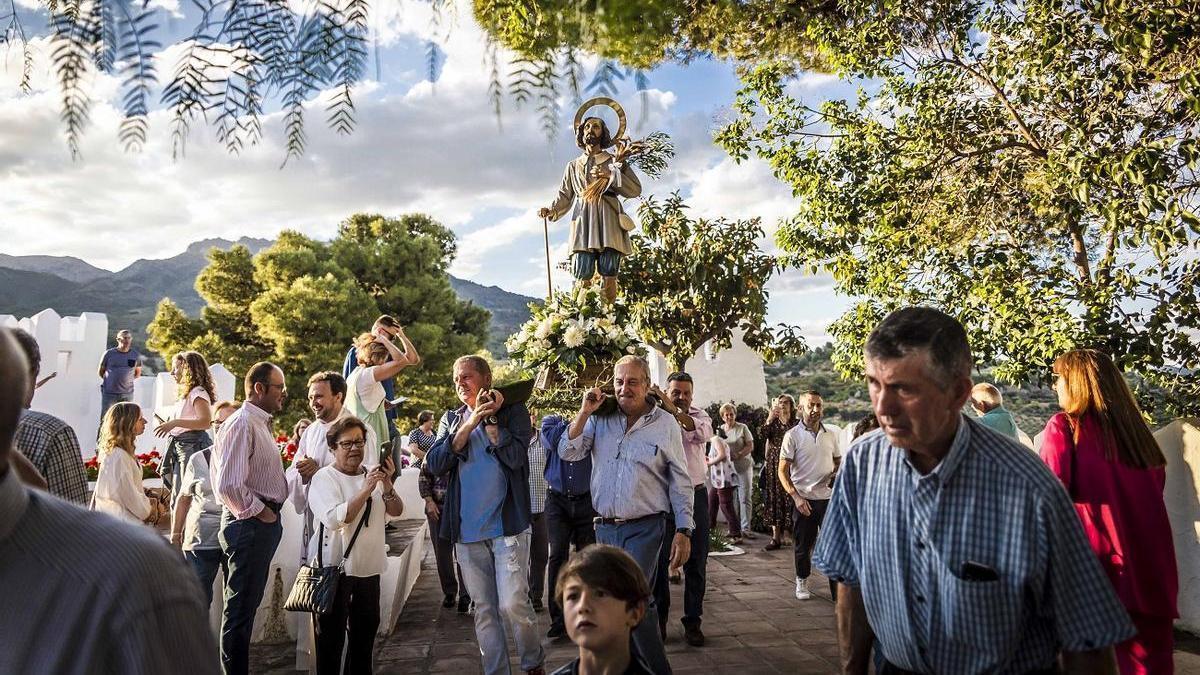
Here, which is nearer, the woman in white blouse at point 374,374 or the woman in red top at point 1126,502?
the woman in red top at point 1126,502

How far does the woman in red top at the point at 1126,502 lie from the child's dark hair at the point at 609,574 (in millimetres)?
1884

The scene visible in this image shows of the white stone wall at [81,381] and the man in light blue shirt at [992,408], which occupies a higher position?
the white stone wall at [81,381]

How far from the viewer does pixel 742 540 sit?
1038 cm

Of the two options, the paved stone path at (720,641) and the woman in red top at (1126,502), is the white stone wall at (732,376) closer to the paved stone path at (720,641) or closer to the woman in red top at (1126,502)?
the paved stone path at (720,641)

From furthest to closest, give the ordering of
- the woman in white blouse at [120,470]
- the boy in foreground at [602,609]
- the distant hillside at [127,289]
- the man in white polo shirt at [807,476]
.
A: the man in white polo shirt at [807,476], the woman in white blouse at [120,470], the boy in foreground at [602,609], the distant hillside at [127,289]

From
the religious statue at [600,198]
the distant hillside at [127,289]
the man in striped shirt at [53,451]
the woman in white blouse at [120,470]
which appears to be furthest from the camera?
the religious statue at [600,198]

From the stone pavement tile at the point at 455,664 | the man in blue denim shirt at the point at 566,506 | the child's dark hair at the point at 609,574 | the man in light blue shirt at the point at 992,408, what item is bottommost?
the stone pavement tile at the point at 455,664

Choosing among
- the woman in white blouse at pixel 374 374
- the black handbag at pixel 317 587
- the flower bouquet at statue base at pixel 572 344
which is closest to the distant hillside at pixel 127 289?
the flower bouquet at statue base at pixel 572 344

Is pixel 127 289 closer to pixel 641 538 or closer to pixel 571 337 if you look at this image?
pixel 571 337

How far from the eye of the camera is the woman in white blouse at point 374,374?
6.00 meters

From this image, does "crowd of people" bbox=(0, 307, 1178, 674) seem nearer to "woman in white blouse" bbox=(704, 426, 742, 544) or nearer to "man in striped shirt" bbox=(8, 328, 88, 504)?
"man in striped shirt" bbox=(8, 328, 88, 504)

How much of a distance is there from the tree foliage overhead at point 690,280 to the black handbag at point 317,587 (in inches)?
306

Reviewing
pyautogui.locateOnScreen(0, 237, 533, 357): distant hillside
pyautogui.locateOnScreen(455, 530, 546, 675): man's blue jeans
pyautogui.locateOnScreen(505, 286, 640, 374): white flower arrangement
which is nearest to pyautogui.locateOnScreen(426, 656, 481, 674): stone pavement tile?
pyautogui.locateOnScreen(455, 530, 546, 675): man's blue jeans

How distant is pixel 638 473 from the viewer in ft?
14.8
